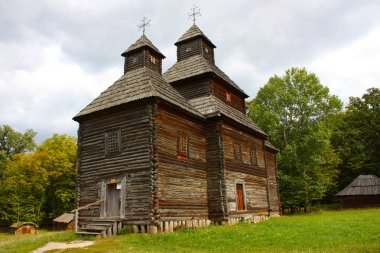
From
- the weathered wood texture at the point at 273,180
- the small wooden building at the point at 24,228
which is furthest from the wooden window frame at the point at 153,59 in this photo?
the small wooden building at the point at 24,228

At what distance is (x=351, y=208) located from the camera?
39.9 m

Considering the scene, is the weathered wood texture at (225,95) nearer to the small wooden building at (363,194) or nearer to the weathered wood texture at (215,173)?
the weathered wood texture at (215,173)

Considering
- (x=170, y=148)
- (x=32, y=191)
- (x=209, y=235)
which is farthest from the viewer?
(x=32, y=191)

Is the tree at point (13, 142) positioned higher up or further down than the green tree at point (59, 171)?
higher up

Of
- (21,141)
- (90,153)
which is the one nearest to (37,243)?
(90,153)

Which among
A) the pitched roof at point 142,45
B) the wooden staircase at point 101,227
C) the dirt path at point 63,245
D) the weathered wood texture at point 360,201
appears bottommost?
the dirt path at point 63,245

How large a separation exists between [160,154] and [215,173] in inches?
189

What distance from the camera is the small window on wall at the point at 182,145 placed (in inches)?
761

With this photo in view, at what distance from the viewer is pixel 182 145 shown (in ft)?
64.8

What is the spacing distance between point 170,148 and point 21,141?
5029cm

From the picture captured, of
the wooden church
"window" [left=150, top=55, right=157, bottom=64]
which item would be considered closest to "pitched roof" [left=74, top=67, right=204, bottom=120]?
the wooden church

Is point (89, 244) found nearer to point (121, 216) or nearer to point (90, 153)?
point (121, 216)

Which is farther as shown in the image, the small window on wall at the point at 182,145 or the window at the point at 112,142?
the small window on wall at the point at 182,145

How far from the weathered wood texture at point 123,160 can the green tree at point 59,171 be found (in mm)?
29283
